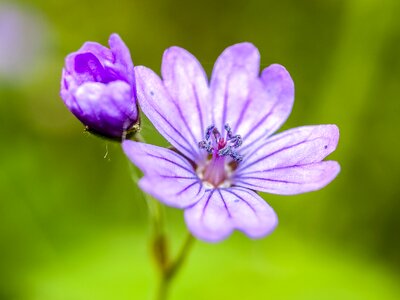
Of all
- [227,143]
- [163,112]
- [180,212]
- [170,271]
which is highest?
[163,112]

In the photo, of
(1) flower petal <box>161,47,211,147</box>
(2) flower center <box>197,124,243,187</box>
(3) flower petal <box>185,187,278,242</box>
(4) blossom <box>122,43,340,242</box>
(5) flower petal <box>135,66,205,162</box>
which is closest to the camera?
(3) flower petal <box>185,187,278,242</box>

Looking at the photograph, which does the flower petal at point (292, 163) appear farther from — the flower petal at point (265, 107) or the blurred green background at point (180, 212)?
the blurred green background at point (180, 212)

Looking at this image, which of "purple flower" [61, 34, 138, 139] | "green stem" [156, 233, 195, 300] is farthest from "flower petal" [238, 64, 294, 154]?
"purple flower" [61, 34, 138, 139]

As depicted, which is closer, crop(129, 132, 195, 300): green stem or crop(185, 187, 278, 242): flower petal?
crop(185, 187, 278, 242): flower petal

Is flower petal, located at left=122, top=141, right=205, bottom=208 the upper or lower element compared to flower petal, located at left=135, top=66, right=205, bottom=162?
lower

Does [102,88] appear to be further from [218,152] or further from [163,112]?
[218,152]

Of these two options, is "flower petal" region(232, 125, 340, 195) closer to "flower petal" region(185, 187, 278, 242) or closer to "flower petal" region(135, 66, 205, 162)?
"flower petal" region(185, 187, 278, 242)

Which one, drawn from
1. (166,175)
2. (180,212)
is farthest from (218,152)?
(180,212)

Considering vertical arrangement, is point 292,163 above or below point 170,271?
above

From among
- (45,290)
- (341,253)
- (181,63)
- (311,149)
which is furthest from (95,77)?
(341,253)
